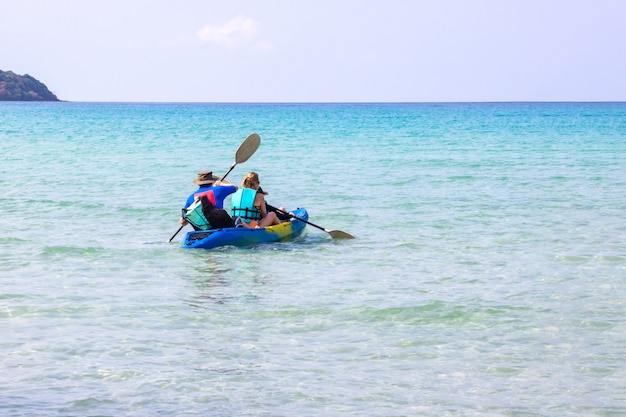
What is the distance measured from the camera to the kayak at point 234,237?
12945mm

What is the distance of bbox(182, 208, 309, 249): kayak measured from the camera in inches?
510

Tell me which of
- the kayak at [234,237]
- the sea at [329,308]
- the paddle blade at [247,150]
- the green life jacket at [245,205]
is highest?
the paddle blade at [247,150]

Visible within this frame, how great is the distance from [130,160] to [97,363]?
24.9 metres

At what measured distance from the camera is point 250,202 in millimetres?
13484

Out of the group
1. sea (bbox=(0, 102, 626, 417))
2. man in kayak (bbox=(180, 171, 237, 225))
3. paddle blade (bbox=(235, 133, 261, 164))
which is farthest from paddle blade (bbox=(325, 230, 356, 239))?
paddle blade (bbox=(235, 133, 261, 164))

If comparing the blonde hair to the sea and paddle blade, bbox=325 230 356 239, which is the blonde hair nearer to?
the sea

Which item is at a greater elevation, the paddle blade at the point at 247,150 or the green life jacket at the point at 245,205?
the paddle blade at the point at 247,150

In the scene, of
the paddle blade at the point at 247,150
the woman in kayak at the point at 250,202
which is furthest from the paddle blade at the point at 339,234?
→ the paddle blade at the point at 247,150

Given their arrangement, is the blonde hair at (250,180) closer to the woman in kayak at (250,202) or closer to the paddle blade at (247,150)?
the woman in kayak at (250,202)

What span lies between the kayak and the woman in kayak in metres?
0.26

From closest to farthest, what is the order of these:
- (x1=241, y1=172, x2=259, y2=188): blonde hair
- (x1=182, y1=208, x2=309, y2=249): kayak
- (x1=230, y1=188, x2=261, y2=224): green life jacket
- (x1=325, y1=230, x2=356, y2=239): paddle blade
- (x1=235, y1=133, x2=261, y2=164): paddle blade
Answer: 1. (x1=182, y1=208, x2=309, y2=249): kayak
2. (x1=241, y1=172, x2=259, y2=188): blonde hair
3. (x1=230, y1=188, x2=261, y2=224): green life jacket
4. (x1=325, y1=230, x2=356, y2=239): paddle blade
5. (x1=235, y1=133, x2=261, y2=164): paddle blade

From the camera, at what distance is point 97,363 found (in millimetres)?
7574

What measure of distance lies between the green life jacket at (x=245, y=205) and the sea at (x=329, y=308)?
23.4 inches

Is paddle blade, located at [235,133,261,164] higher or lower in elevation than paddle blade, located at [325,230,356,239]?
higher
